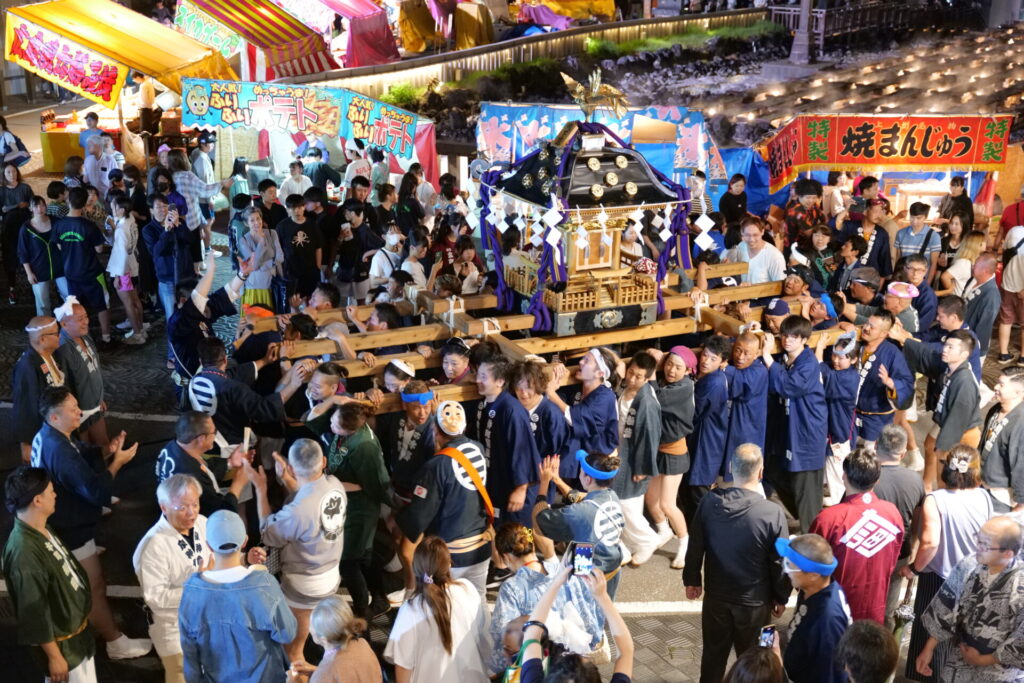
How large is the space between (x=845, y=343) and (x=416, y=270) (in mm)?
4139

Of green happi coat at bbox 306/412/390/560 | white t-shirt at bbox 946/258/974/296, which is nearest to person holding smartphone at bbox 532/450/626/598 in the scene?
green happi coat at bbox 306/412/390/560

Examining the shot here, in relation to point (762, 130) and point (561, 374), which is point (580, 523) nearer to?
point (561, 374)

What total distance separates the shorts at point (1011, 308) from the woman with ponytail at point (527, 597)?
845 centimetres

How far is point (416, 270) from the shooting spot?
1012 centimetres

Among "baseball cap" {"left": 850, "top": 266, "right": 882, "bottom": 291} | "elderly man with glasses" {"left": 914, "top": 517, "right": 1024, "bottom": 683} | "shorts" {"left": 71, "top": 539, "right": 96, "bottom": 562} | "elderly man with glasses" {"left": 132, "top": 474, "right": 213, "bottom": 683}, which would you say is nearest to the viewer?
"elderly man with glasses" {"left": 914, "top": 517, "right": 1024, "bottom": 683}

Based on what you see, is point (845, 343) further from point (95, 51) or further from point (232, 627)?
point (95, 51)

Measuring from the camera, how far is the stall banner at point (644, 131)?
13.7m

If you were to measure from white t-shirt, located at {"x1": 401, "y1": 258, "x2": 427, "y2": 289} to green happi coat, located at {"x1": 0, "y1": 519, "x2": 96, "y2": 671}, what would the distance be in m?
4.97

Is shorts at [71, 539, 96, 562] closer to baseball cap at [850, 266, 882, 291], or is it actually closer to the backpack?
baseball cap at [850, 266, 882, 291]

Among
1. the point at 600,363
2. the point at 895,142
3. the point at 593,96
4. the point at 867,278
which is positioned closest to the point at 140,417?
the point at 600,363

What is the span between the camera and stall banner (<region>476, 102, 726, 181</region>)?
13.7 metres

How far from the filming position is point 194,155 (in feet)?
52.6

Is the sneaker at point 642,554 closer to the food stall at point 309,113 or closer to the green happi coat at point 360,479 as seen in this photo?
the green happi coat at point 360,479

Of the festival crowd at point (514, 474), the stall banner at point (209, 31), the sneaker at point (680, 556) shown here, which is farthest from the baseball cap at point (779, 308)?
the stall banner at point (209, 31)
